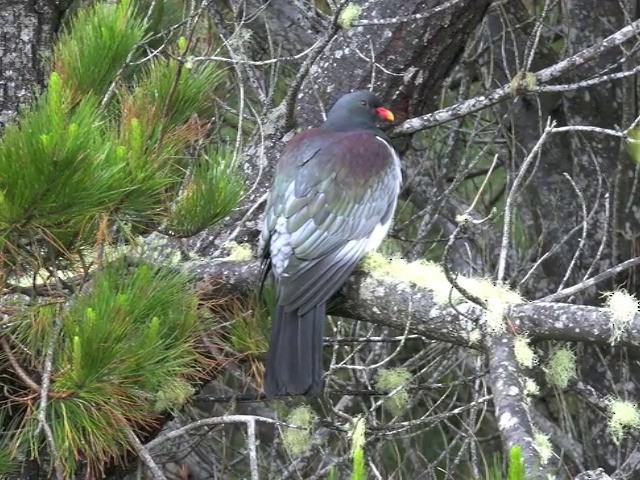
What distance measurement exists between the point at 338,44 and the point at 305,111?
25 cm

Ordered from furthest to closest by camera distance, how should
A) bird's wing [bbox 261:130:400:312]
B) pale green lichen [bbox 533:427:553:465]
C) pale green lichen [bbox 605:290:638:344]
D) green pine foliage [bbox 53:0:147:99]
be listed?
bird's wing [bbox 261:130:400:312] < green pine foliage [bbox 53:0:147:99] < pale green lichen [bbox 605:290:638:344] < pale green lichen [bbox 533:427:553:465]

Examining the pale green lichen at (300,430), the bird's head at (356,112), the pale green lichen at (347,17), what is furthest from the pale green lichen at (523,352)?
the bird's head at (356,112)

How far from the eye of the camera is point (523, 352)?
2.26 metres

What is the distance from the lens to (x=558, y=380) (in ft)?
8.55

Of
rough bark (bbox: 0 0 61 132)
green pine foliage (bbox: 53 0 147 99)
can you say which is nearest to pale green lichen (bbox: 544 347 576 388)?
green pine foliage (bbox: 53 0 147 99)

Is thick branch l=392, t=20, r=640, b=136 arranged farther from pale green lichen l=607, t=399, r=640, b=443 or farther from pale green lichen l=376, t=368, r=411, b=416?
pale green lichen l=607, t=399, r=640, b=443

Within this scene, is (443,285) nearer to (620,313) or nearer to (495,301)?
(495,301)

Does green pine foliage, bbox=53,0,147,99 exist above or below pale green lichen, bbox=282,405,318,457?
above

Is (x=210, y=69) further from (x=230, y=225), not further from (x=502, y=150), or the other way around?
(x=502, y=150)

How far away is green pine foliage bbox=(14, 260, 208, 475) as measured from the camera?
206cm

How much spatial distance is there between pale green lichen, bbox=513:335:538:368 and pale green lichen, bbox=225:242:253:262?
3.37ft

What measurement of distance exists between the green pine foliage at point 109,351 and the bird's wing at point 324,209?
588 millimetres

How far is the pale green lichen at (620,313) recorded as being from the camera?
7.22ft

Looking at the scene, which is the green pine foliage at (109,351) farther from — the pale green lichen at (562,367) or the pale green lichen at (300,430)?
the pale green lichen at (562,367)
